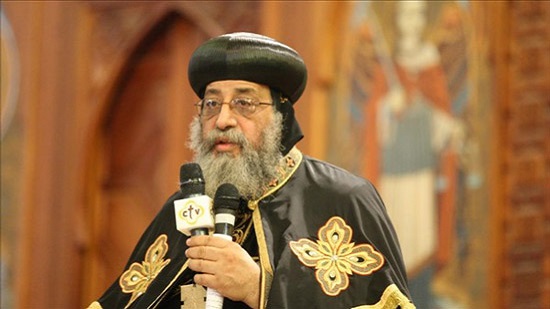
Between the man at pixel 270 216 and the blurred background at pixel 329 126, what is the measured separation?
94.1 inches

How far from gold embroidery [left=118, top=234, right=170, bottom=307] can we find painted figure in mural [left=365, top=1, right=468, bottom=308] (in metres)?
2.48

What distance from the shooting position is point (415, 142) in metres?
6.41

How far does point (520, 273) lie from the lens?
19.8 feet

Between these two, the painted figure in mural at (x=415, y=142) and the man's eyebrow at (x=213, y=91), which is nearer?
the man's eyebrow at (x=213, y=91)

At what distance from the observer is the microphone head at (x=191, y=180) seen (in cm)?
336

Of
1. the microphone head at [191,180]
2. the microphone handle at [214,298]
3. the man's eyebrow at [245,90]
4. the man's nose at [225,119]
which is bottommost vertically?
the microphone handle at [214,298]

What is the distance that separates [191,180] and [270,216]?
0.44 meters

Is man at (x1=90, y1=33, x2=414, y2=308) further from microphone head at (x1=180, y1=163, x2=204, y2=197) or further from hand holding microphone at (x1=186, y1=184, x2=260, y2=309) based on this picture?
microphone head at (x1=180, y1=163, x2=204, y2=197)

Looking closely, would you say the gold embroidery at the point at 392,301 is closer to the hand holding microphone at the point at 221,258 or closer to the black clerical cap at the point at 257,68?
the hand holding microphone at the point at 221,258

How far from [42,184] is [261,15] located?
1.72m

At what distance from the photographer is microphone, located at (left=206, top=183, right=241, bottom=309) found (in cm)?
331

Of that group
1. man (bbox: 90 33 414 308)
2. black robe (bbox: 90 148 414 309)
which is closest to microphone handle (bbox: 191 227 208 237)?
man (bbox: 90 33 414 308)

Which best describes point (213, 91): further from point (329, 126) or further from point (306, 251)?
point (329, 126)

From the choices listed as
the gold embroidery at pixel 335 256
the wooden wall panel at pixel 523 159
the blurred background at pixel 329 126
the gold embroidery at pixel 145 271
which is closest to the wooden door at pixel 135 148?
the blurred background at pixel 329 126
